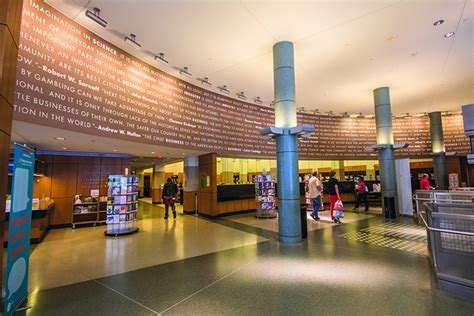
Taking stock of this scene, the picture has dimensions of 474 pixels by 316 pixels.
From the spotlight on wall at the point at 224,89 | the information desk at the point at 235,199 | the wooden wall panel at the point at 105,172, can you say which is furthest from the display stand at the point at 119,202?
the spotlight on wall at the point at 224,89

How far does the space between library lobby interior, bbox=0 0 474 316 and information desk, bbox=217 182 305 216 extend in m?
0.06

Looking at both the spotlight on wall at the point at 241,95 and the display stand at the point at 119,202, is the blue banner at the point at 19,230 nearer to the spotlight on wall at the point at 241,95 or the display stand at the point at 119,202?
the display stand at the point at 119,202

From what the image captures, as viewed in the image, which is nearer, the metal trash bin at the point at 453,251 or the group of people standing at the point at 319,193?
the metal trash bin at the point at 453,251

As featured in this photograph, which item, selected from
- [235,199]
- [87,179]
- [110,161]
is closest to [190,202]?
[235,199]

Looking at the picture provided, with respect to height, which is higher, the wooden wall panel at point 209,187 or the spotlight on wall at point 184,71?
the spotlight on wall at point 184,71

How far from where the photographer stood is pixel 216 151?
326 inches

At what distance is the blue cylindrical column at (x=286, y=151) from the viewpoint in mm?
5285

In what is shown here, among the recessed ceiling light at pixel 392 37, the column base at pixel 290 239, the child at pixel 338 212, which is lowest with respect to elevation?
the column base at pixel 290 239

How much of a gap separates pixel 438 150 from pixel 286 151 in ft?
33.9

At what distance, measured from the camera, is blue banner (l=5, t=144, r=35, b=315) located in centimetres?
242

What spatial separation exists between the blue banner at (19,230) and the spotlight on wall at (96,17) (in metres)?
2.89

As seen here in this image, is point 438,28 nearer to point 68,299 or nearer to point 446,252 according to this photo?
point 446,252

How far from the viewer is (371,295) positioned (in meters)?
2.82

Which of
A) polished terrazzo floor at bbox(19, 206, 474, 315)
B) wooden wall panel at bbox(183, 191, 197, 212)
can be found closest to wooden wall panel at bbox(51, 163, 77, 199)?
polished terrazzo floor at bbox(19, 206, 474, 315)
